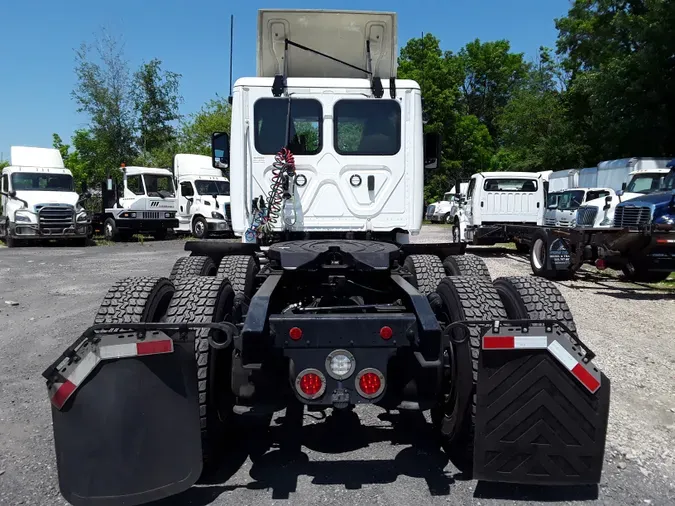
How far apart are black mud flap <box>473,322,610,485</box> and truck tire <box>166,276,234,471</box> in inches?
56.4

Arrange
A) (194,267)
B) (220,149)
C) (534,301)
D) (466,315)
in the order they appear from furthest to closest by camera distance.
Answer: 1. (220,149)
2. (194,267)
3. (534,301)
4. (466,315)

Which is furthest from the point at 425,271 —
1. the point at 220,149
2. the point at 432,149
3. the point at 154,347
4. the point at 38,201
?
the point at 38,201

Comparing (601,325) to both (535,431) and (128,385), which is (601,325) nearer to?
(535,431)

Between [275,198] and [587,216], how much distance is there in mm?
12915

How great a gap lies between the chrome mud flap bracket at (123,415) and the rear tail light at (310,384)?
1.79 feet

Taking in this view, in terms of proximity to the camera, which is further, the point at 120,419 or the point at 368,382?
the point at 368,382

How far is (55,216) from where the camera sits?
20453mm

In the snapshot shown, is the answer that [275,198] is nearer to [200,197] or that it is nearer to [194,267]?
[194,267]

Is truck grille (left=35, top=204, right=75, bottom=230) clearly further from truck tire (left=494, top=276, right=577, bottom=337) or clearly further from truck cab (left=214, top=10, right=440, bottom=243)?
truck tire (left=494, top=276, right=577, bottom=337)

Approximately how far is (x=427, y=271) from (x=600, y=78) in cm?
2770

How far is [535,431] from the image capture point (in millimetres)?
3037

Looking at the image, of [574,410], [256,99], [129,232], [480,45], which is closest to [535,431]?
[574,410]

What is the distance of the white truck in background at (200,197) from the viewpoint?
2283 centimetres

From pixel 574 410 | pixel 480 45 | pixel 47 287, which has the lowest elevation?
pixel 47 287
